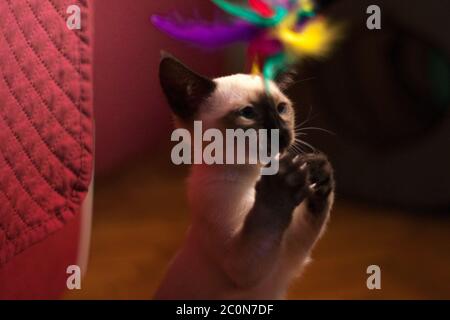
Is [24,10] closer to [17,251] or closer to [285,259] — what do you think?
[17,251]

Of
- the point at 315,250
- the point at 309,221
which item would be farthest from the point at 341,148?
the point at 309,221

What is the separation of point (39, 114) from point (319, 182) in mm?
413

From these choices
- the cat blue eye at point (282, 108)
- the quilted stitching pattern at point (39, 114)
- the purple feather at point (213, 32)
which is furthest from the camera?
the quilted stitching pattern at point (39, 114)

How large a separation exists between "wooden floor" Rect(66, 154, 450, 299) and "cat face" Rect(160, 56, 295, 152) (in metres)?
0.15

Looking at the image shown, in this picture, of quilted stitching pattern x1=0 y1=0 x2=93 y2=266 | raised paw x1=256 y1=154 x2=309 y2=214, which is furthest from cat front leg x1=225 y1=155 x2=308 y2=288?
quilted stitching pattern x1=0 y1=0 x2=93 y2=266

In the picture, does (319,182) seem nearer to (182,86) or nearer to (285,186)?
(285,186)

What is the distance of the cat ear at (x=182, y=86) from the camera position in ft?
2.10

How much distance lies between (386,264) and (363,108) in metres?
0.50

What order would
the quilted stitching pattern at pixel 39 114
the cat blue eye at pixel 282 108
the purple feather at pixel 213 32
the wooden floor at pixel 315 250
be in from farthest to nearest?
the wooden floor at pixel 315 250
the quilted stitching pattern at pixel 39 114
the cat blue eye at pixel 282 108
the purple feather at pixel 213 32

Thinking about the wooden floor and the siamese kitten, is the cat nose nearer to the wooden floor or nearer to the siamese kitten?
the siamese kitten

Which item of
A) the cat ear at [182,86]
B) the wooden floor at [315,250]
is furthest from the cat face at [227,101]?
the wooden floor at [315,250]

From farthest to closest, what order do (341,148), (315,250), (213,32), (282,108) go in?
(341,148) → (315,250) → (282,108) → (213,32)

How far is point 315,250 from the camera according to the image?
3.54 feet

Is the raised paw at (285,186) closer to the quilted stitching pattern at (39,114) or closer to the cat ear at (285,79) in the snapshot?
the cat ear at (285,79)
